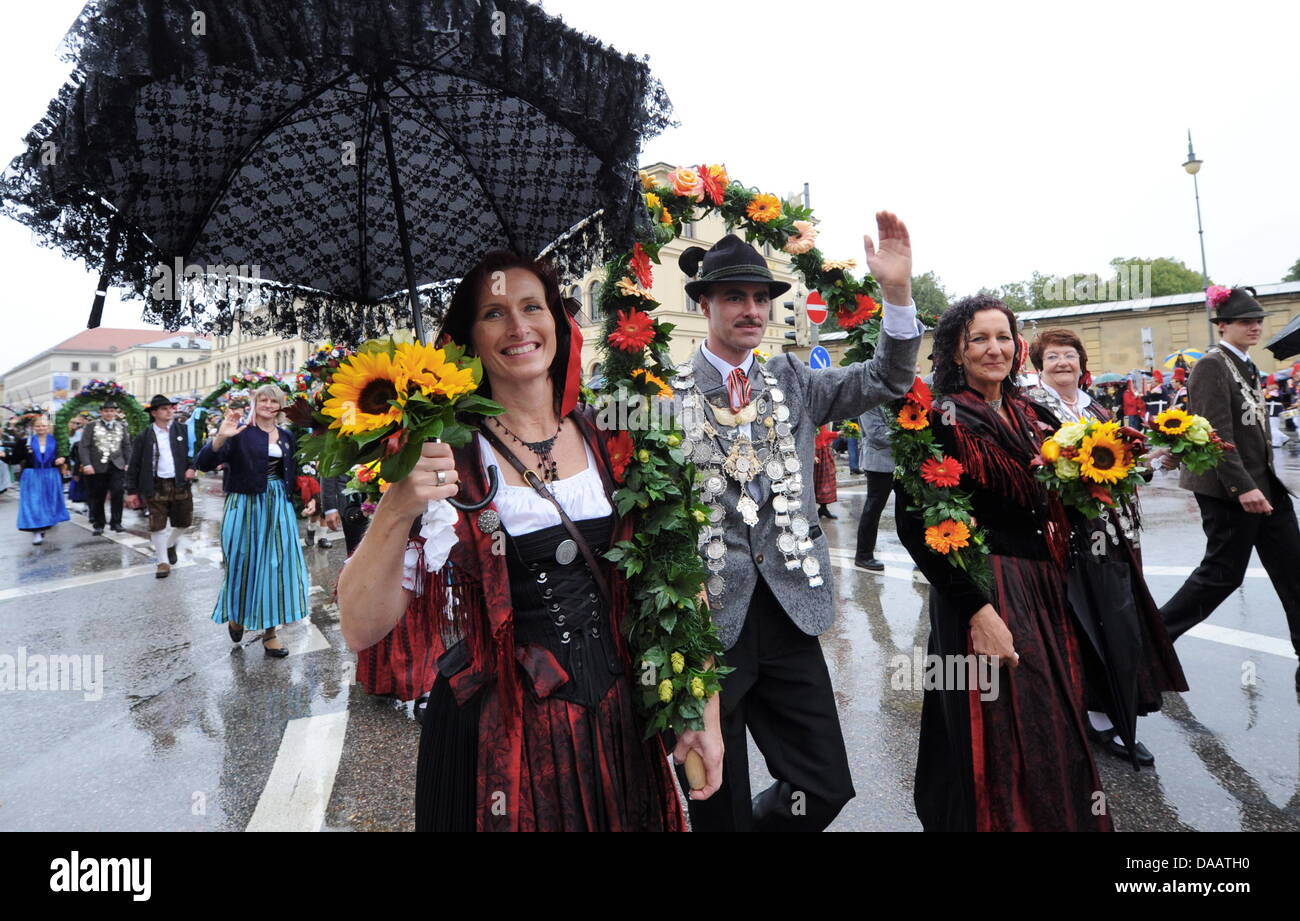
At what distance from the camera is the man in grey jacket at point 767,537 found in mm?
2309

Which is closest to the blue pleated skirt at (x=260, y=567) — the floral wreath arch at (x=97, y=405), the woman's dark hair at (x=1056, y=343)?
the woman's dark hair at (x=1056, y=343)

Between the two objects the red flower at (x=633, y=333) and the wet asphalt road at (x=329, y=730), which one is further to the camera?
the wet asphalt road at (x=329, y=730)

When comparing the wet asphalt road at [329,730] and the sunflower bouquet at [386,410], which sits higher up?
the sunflower bouquet at [386,410]

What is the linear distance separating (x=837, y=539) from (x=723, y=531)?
6.83 meters

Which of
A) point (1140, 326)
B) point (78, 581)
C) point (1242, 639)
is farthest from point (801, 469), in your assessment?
point (1140, 326)

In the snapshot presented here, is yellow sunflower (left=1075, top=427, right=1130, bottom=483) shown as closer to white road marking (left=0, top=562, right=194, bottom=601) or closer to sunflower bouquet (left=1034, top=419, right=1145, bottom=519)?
sunflower bouquet (left=1034, top=419, right=1145, bottom=519)

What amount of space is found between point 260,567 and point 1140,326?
36.2 m

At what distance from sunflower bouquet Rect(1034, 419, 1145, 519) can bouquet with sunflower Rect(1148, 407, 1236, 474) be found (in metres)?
0.90

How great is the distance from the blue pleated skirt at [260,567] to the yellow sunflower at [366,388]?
484 centimetres

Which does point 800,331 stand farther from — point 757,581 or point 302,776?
point 757,581

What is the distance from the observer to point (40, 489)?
12.8 m

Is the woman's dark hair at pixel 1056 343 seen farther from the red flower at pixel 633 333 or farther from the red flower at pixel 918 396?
the red flower at pixel 633 333
